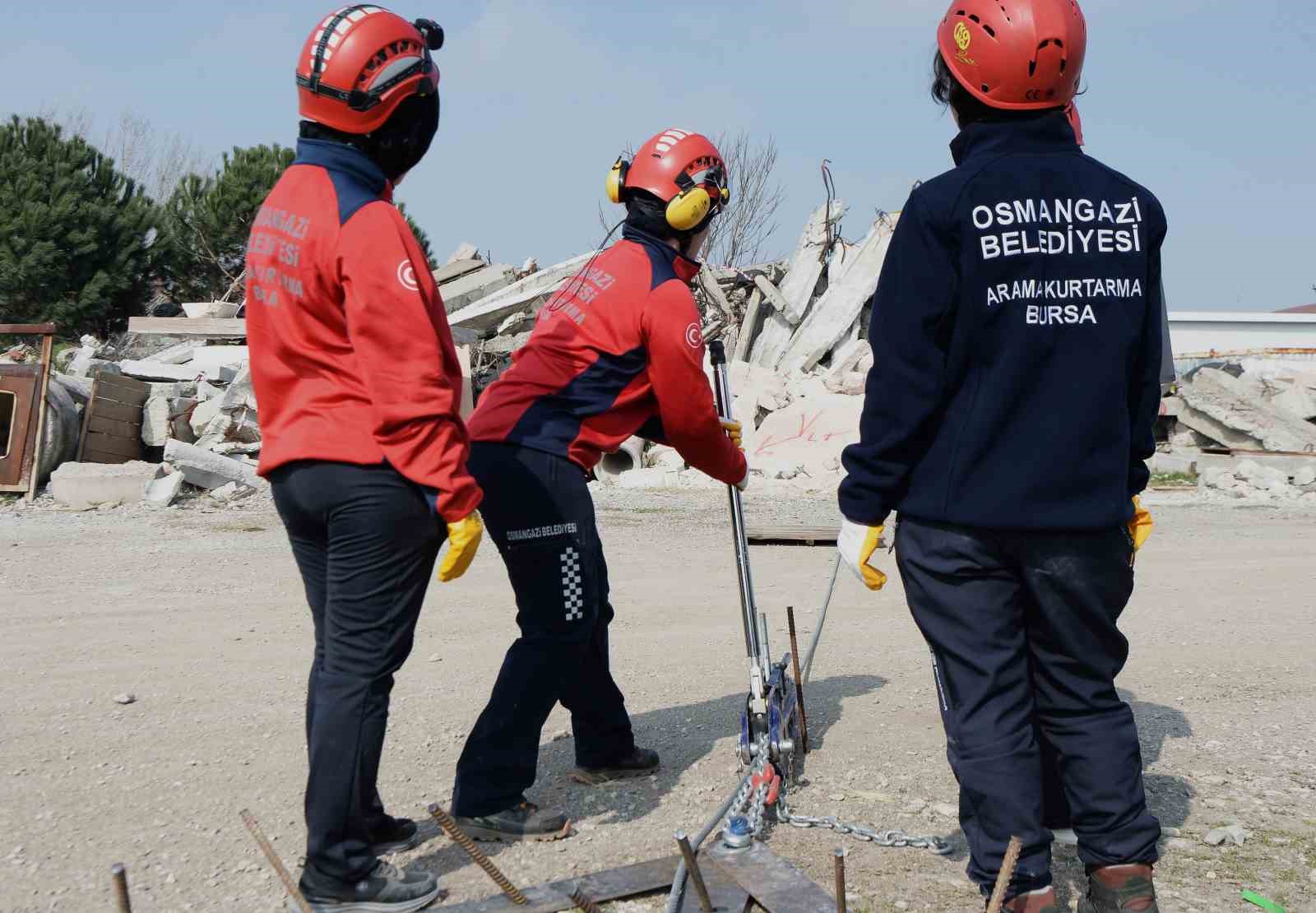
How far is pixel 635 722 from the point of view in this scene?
4.87 metres

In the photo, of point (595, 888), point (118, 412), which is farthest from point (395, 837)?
point (118, 412)

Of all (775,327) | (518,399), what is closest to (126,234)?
(775,327)

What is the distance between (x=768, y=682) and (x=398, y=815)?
1.29 meters

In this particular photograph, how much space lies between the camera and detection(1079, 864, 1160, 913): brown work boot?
9.34 ft

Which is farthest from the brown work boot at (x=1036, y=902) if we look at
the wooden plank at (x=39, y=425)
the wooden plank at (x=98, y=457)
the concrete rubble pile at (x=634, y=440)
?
the wooden plank at (x=98, y=457)

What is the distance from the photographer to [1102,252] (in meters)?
2.79

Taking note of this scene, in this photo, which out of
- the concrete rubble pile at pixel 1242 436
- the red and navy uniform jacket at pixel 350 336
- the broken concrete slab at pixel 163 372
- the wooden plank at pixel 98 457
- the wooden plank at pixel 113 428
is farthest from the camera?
the broken concrete slab at pixel 163 372

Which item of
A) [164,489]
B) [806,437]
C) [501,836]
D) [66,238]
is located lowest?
[501,836]

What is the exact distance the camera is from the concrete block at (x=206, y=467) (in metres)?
11.8

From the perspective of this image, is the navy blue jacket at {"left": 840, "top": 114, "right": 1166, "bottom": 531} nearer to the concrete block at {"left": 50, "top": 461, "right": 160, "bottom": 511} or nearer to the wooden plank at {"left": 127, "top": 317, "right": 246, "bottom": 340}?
the concrete block at {"left": 50, "top": 461, "right": 160, "bottom": 511}

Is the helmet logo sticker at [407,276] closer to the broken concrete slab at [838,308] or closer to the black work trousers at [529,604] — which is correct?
the black work trousers at [529,604]

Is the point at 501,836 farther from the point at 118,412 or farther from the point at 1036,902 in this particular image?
the point at 118,412

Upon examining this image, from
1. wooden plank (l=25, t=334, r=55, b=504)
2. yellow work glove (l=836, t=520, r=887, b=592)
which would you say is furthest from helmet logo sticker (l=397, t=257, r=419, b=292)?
wooden plank (l=25, t=334, r=55, b=504)

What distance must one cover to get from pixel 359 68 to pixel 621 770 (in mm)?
2463
